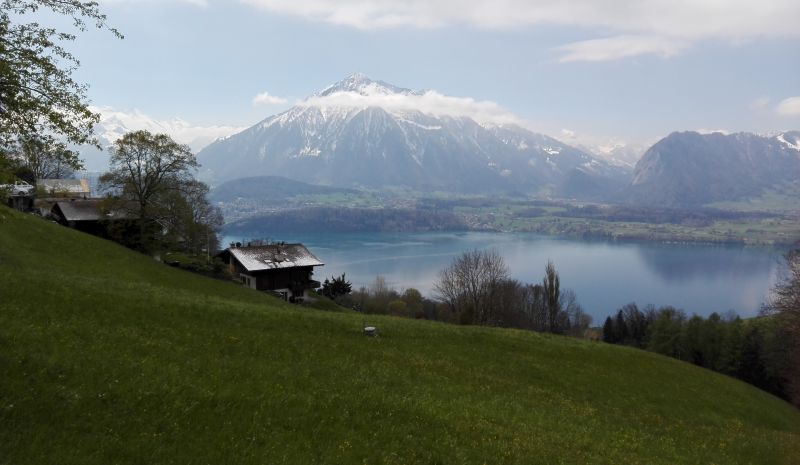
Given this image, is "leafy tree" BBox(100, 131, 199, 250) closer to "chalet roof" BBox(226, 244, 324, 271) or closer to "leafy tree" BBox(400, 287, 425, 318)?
"chalet roof" BBox(226, 244, 324, 271)

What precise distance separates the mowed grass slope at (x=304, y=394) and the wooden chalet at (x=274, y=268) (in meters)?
32.0

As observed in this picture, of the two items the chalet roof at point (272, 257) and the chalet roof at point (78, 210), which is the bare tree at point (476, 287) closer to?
the chalet roof at point (272, 257)

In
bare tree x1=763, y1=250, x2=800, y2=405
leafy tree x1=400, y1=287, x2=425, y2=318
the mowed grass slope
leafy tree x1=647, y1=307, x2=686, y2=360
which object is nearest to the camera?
the mowed grass slope

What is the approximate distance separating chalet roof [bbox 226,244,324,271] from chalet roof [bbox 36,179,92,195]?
3370 centimetres

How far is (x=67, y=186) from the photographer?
275 ft

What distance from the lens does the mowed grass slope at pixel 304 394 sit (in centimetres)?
1245

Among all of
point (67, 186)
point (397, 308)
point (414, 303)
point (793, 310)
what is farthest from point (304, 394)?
point (414, 303)

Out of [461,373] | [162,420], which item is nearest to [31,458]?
[162,420]

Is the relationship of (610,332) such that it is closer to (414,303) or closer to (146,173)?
(414,303)

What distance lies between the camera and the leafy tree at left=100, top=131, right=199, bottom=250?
56.3m

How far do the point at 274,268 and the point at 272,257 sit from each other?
96.5 inches

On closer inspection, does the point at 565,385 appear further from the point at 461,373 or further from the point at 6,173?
the point at 6,173

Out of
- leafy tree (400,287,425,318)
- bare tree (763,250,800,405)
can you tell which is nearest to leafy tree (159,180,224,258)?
leafy tree (400,287,425,318)

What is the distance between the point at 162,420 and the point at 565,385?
21120 mm
